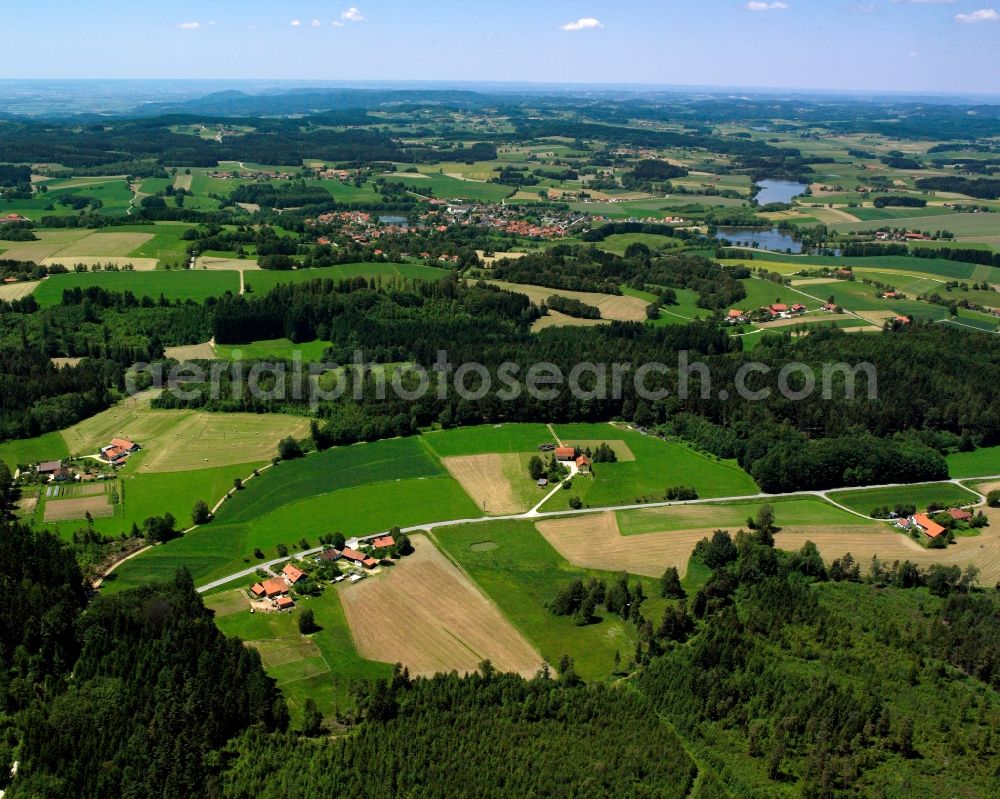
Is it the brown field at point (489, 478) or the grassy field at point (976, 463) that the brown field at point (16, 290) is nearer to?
the brown field at point (489, 478)

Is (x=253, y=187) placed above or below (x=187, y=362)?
above

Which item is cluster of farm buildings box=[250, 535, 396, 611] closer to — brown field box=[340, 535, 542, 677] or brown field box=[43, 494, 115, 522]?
brown field box=[340, 535, 542, 677]

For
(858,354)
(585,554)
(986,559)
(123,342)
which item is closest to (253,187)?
(123,342)

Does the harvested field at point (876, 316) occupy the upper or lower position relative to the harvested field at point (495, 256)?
lower

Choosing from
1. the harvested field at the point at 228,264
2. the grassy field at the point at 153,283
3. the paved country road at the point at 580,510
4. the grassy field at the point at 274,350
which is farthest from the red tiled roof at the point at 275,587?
the harvested field at the point at 228,264

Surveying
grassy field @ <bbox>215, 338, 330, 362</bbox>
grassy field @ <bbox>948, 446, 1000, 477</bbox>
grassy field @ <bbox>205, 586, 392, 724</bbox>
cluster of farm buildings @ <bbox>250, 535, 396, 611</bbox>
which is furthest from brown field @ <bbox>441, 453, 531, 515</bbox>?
grassy field @ <bbox>948, 446, 1000, 477</bbox>

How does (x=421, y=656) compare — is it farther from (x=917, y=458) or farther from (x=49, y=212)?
(x=49, y=212)
